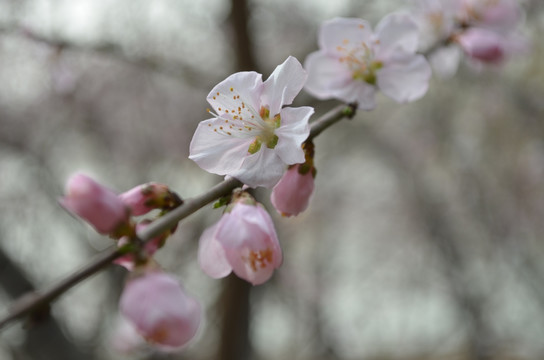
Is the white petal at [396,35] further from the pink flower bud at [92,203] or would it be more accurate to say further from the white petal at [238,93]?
the pink flower bud at [92,203]

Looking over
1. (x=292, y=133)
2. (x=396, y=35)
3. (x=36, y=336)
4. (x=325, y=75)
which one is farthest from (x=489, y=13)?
(x=36, y=336)

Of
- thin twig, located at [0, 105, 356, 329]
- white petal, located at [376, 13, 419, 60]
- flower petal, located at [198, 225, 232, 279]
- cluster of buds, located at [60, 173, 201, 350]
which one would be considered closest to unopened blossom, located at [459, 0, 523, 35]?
white petal, located at [376, 13, 419, 60]

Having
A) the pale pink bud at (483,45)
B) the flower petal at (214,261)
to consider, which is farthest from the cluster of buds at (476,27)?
the flower petal at (214,261)

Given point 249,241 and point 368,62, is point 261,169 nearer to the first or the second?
point 249,241

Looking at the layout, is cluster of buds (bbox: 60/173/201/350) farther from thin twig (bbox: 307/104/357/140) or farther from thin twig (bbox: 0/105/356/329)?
thin twig (bbox: 307/104/357/140)

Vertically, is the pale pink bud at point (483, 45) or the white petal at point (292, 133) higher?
the white petal at point (292, 133)

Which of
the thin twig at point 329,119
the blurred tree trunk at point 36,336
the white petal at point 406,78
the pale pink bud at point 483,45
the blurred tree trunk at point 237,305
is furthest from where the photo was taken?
the blurred tree trunk at point 36,336
